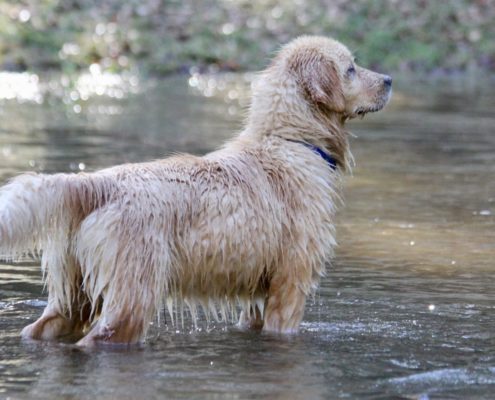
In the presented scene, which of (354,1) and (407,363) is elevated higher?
(354,1)

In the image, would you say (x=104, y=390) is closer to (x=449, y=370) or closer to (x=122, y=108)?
(x=449, y=370)

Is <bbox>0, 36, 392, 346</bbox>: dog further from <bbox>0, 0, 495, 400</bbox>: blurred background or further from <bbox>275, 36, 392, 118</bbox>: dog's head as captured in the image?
<bbox>0, 0, 495, 400</bbox>: blurred background

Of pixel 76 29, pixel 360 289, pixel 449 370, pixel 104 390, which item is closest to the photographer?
pixel 104 390

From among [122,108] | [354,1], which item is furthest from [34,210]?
[354,1]

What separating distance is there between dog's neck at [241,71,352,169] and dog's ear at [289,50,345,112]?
6 centimetres

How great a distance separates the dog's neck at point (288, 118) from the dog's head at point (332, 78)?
0.07 metres

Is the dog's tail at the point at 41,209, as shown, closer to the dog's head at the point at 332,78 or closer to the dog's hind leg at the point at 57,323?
the dog's hind leg at the point at 57,323

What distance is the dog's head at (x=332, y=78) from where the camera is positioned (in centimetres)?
784

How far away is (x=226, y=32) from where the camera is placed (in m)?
26.4

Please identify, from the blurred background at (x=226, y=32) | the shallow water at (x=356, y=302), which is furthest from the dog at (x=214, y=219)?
the blurred background at (x=226, y=32)

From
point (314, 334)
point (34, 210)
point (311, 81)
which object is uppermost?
point (311, 81)

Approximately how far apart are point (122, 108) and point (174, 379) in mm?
13270

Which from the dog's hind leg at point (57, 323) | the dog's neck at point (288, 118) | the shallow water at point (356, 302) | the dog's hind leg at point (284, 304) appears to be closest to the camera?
the shallow water at point (356, 302)

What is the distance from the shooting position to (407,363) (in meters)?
6.91
